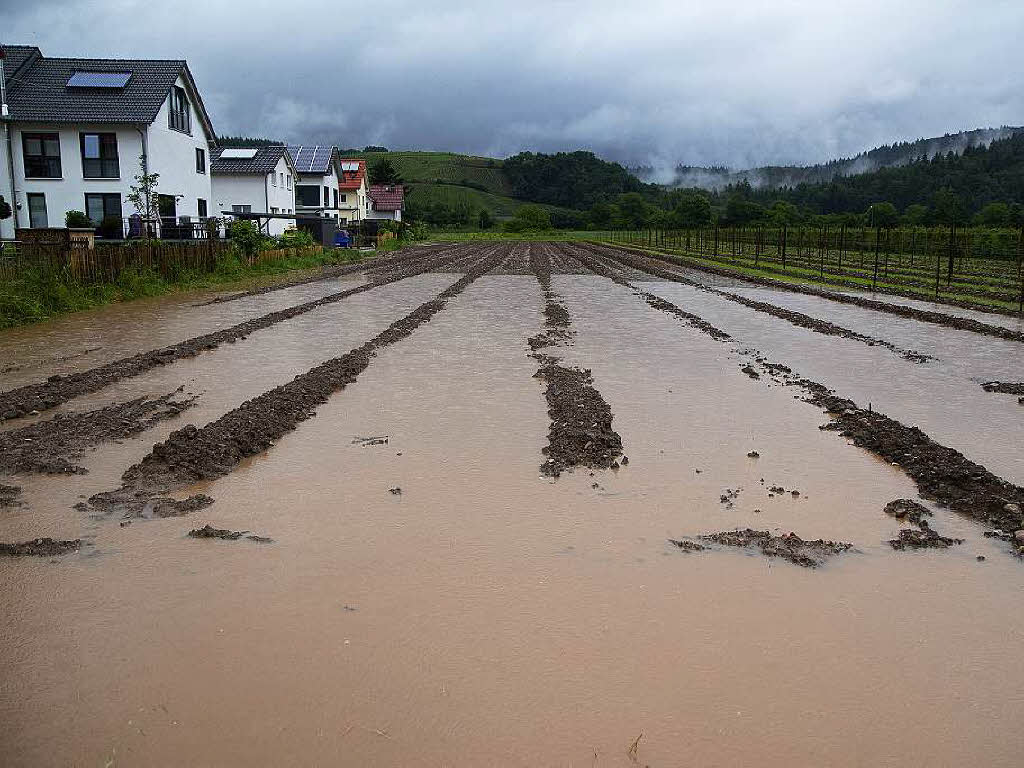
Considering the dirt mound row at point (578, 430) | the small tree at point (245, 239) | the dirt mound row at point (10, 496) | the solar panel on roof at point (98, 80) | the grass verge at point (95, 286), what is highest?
the solar panel on roof at point (98, 80)

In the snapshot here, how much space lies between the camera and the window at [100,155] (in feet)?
96.9

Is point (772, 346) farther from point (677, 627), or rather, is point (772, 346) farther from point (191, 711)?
point (191, 711)

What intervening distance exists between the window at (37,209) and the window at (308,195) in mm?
23947

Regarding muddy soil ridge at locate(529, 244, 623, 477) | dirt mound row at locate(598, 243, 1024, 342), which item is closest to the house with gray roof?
dirt mound row at locate(598, 243, 1024, 342)

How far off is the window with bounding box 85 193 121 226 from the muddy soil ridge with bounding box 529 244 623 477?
24005mm

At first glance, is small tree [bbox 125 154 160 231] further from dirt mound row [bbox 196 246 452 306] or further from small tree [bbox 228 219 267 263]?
dirt mound row [bbox 196 246 452 306]

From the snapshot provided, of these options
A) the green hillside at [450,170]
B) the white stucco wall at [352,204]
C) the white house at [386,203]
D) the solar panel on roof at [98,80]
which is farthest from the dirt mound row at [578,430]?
the green hillside at [450,170]

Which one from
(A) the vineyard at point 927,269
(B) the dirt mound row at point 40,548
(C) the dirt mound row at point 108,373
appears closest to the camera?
(B) the dirt mound row at point 40,548

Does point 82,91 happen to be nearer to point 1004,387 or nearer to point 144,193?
point 144,193

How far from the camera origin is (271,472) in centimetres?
605

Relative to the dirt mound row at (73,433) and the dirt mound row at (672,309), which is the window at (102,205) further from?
the dirt mound row at (73,433)

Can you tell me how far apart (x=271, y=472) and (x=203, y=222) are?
96.8 ft

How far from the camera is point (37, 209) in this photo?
1154 inches

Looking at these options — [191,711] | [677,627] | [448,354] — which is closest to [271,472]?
[191,711]
